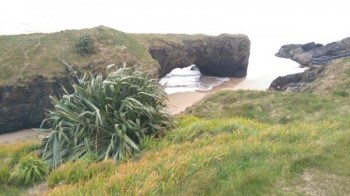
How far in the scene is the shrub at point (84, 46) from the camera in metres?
24.3

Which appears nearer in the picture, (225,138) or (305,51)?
(225,138)

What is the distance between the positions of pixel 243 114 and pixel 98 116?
5.85m

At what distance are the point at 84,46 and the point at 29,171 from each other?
1734 centimetres

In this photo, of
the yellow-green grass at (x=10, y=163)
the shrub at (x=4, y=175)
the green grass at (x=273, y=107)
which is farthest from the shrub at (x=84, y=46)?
the shrub at (x=4, y=175)

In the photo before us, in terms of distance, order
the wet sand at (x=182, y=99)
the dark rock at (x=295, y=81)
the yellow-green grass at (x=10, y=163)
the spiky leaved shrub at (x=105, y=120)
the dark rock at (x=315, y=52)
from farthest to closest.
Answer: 1. the dark rock at (x=315, y=52)
2. the dark rock at (x=295, y=81)
3. the wet sand at (x=182, y=99)
4. the spiky leaved shrub at (x=105, y=120)
5. the yellow-green grass at (x=10, y=163)

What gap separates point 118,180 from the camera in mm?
5750

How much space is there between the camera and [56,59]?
77.2 ft

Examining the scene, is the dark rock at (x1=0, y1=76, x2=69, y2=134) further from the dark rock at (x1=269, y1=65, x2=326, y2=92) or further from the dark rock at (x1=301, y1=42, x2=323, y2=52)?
the dark rock at (x1=301, y1=42, x2=323, y2=52)

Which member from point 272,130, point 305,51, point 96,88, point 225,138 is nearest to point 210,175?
point 225,138

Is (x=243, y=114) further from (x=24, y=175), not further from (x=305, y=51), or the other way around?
(x=305, y=51)

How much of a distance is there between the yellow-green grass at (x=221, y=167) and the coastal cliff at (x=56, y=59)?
35.4ft

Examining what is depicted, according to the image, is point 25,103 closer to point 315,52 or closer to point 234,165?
point 234,165

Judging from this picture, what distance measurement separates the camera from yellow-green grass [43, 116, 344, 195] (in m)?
5.51

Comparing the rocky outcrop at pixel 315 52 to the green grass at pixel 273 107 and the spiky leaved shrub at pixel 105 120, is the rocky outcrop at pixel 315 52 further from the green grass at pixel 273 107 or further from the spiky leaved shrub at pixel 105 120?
the spiky leaved shrub at pixel 105 120
